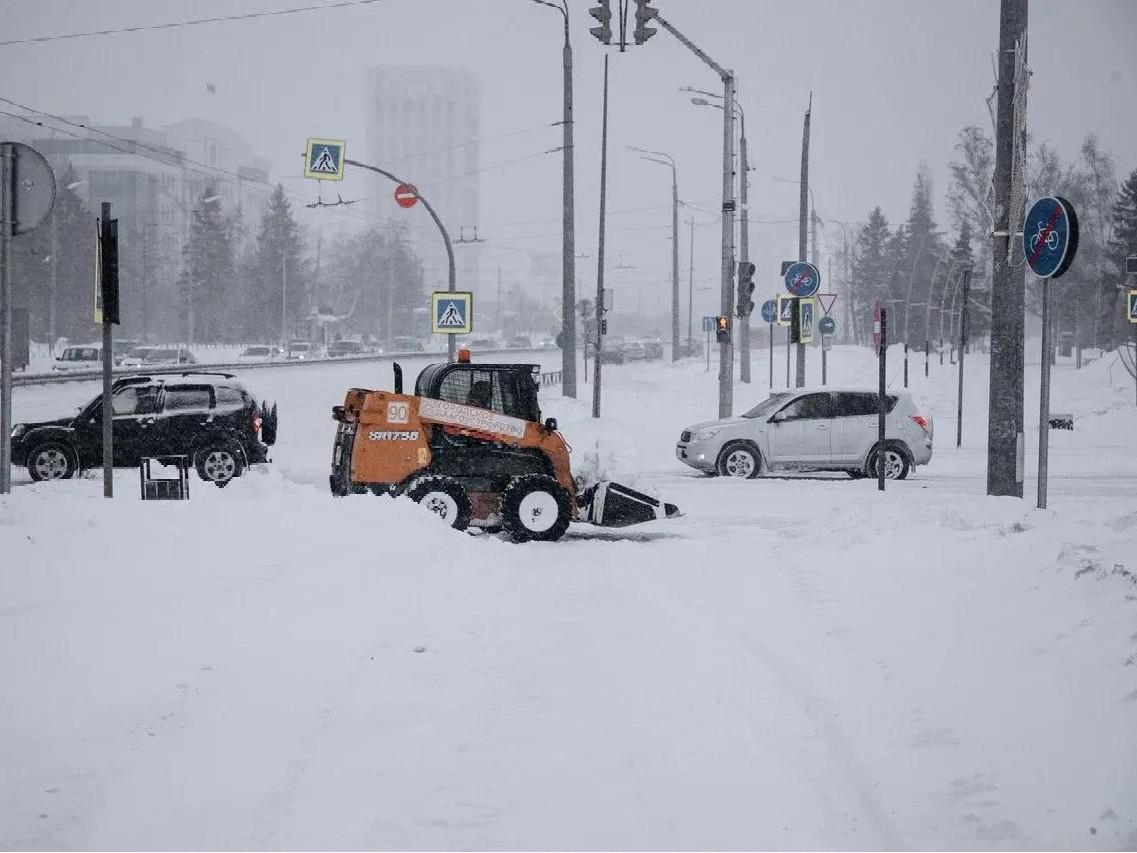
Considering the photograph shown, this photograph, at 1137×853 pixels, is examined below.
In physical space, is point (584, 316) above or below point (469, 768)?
above

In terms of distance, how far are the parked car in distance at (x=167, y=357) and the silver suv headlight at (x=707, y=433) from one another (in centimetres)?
4659

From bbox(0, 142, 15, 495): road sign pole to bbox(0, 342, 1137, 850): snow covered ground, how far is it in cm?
83

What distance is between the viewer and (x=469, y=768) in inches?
221

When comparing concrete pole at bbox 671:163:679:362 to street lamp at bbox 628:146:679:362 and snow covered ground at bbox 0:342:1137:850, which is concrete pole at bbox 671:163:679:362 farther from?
snow covered ground at bbox 0:342:1137:850

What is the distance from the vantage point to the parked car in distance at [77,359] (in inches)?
2136

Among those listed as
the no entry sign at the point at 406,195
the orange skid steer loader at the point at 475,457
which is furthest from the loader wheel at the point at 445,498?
the no entry sign at the point at 406,195

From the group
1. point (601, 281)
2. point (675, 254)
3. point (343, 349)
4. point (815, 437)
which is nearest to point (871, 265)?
point (343, 349)

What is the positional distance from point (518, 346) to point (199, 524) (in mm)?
101878

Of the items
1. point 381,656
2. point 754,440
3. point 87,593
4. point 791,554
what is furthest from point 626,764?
point 754,440

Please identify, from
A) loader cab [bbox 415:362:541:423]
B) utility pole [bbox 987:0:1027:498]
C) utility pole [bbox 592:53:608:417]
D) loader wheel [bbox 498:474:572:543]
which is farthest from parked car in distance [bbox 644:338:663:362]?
loader wheel [bbox 498:474:572:543]

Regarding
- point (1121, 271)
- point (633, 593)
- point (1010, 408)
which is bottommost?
point (633, 593)

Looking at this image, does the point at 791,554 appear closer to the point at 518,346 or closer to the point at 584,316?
the point at 584,316

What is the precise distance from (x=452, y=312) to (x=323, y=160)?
586 cm

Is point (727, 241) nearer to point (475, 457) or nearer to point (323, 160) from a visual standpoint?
point (323, 160)
